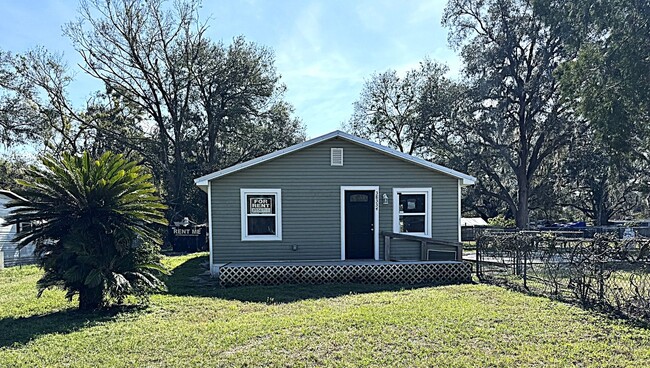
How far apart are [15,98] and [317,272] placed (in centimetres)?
2282

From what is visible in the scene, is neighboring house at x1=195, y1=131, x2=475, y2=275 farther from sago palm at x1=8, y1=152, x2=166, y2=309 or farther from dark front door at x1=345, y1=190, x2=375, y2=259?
sago palm at x1=8, y1=152, x2=166, y2=309

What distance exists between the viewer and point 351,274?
10336 millimetres

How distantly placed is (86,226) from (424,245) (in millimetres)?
7486

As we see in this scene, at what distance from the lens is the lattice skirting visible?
10.2 meters

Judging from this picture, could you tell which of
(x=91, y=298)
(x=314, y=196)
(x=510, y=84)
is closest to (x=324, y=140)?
(x=314, y=196)

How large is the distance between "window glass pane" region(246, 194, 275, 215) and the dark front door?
6.21 feet

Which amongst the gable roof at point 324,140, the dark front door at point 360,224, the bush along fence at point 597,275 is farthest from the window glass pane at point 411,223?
the bush along fence at point 597,275

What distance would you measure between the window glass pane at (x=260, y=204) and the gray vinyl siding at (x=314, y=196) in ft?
0.90

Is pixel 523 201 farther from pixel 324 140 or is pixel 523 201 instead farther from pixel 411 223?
pixel 324 140

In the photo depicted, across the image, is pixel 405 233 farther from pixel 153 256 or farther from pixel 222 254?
pixel 153 256

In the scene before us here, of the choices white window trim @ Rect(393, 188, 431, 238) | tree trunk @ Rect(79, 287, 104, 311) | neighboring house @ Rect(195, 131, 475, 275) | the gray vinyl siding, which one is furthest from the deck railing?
tree trunk @ Rect(79, 287, 104, 311)

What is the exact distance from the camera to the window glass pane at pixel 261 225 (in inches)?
461

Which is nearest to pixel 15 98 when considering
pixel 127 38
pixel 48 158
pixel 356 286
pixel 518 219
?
pixel 127 38

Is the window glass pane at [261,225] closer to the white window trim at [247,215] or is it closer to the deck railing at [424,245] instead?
the white window trim at [247,215]
